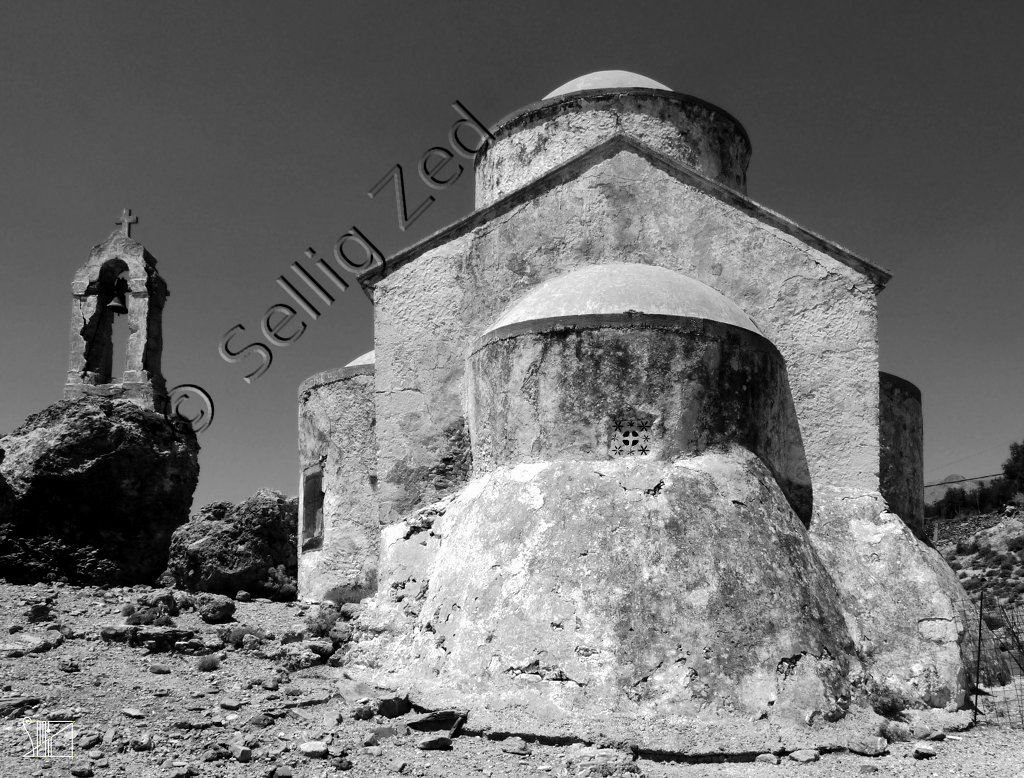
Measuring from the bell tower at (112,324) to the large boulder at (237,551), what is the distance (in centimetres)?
277

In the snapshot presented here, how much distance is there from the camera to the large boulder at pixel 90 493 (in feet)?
38.2

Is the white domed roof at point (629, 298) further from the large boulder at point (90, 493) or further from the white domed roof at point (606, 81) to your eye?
the large boulder at point (90, 493)

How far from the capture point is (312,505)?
1062 centimetres

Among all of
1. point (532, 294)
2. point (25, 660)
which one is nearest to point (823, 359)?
point (532, 294)

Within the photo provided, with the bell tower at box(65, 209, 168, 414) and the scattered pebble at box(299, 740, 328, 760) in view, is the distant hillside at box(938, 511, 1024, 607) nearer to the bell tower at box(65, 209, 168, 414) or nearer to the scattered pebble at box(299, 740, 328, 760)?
the scattered pebble at box(299, 740, 328, 760)

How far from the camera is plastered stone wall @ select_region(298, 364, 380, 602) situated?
9844 millimetres

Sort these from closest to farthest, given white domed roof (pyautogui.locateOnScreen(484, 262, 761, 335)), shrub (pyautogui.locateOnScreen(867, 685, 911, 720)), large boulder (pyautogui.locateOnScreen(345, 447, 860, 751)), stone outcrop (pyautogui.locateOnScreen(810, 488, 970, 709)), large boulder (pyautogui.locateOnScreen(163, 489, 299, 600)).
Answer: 1. large boulder (pyautogui.locateOnScreen(345, 447, 860, 751))
2. shrub (pyautogui.locateOnScreen(867, 685, 911, 720))
3. stone outcrop (pyautogui.locateOnScreen(810, 488, 970, 709))
4. white domed roof (pyautogui.locateOnScreen(484, 262, 761, 335))
5. large boulder (pyautogui.locateOnScreen(163, 489, 299, 600))

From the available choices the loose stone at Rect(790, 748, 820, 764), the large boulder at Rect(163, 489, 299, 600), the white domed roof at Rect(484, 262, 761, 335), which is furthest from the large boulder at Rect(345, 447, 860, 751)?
the large boulder at Rect(163, 489, 299, 600)

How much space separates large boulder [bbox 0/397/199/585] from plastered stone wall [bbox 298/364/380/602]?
11.2 feet

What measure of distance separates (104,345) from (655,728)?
1084 centimetres

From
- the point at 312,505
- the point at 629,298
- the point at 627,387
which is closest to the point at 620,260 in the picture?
the point at 629,298

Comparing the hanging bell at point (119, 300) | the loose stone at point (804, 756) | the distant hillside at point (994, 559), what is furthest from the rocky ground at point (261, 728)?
the distant hillside at point (994, 559)

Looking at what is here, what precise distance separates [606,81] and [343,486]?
6.02m

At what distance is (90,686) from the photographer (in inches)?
259
